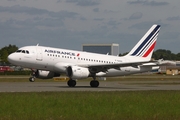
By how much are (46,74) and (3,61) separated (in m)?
140

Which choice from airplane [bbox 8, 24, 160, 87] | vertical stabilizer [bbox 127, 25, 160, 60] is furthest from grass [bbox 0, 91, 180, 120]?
vertical stabilizer [bbox 127, 25, 160, 60]

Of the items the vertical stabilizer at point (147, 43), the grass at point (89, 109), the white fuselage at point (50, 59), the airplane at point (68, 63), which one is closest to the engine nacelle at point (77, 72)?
the airplane at point (68, 63)

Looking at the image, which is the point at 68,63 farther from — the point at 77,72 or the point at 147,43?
the point at 147,43

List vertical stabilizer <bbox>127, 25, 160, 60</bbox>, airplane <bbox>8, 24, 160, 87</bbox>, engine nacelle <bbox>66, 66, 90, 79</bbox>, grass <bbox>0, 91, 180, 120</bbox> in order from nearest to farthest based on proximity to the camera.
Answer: grass <bbox>0, 91, 180, 120</bbox>, engine nacelle <bbox>66, 66, 90, 79</bbox>, airplane <bbox>8, 24, 160, 87</bbox>, vertical stabilizer <bbox>127, 25, 160, 60</bbox>

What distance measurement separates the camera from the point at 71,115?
58.5 feet

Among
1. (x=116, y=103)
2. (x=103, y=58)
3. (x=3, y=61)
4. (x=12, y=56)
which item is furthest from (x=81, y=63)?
(x=3, y=61)

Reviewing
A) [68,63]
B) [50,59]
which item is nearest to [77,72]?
[68,63]

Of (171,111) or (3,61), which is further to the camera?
(3,61)

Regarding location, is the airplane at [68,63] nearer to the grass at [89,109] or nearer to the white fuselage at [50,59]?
the white fuselage at [50,59]

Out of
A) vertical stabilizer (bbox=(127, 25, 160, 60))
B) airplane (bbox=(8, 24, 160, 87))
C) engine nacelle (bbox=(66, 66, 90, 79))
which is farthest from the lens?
vertical stabilizer (bbox=(127, 25, 160, 60))

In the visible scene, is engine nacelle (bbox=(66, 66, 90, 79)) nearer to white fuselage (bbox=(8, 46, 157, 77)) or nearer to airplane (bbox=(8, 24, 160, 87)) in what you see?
airplane (bbox=(8, 24, 160, 87))

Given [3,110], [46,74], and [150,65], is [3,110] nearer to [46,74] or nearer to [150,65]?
[46,74]

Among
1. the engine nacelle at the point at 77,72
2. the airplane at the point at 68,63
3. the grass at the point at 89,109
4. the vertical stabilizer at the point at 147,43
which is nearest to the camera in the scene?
the grass at the point at 89,109

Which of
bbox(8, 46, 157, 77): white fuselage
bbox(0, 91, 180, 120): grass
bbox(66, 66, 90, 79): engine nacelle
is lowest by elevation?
bbox(0, 91, 180, 120): grass
